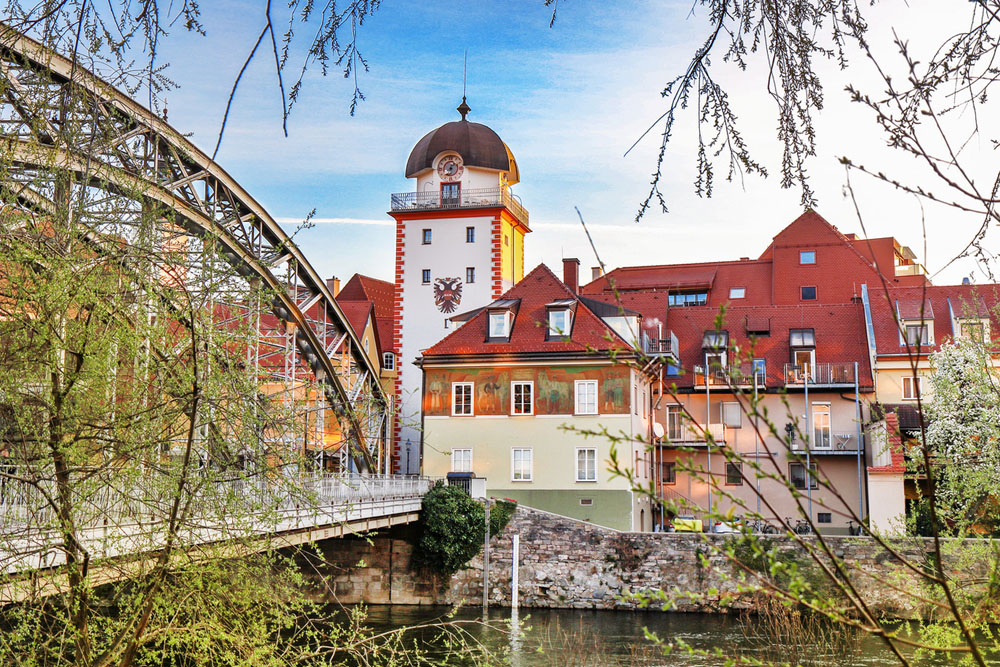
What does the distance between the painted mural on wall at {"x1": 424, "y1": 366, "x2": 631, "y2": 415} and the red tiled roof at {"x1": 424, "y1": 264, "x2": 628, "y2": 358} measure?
60 centimetres

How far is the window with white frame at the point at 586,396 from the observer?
30.2 meters

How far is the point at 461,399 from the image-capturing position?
3123cm

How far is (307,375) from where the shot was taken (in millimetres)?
8859

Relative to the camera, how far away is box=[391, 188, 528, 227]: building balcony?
39188mm

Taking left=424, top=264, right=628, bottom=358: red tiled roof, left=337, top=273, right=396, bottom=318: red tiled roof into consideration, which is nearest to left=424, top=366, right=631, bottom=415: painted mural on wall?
left=424, top=264, right=628, bottom=358: red tiled roof

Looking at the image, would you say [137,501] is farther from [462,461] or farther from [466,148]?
[466,148]

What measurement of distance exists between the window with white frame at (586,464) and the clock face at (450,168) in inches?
553

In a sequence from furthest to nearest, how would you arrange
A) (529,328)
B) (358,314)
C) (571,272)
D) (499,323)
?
(358,314) < (571,272) < (499,323) < (529,328)

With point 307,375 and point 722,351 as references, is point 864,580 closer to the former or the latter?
point 307,375

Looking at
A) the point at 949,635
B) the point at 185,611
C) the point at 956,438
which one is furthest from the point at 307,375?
the point at 956,438

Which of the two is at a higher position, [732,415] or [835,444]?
[732,415]

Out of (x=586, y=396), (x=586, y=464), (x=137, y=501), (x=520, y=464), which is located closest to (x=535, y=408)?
(x=586, y=396)

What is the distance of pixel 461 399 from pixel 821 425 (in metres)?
11.5

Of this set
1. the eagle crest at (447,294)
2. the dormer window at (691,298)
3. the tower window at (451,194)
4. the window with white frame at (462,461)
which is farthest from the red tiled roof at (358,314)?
the dormer window at (691,298)
